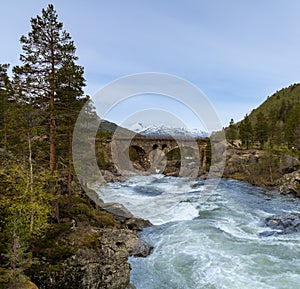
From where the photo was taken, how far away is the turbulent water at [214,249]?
13078 millimetres

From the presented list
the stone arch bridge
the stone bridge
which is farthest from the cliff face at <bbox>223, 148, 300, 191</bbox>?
Answer: the stone arch bridge

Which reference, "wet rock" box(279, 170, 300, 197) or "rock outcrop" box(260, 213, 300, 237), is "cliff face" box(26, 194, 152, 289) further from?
"wet rock" box(279, 170, 300, 197)

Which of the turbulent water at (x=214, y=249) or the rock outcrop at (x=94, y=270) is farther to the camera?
the turbulent water at (x=214, y=249)

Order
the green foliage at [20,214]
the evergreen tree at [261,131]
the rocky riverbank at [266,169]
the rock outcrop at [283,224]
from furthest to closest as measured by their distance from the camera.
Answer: the evergreen tree at [261,131] → the rocky riverbank at [266,169] → the rock outcrop at [283,224] → the green foliage at [20,214]

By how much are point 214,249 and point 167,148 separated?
61.9m

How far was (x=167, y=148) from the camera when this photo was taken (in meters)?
78.4

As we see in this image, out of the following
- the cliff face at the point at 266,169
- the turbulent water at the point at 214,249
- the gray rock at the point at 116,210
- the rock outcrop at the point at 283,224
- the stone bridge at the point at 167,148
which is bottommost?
the turbulent water at the point at 214,249

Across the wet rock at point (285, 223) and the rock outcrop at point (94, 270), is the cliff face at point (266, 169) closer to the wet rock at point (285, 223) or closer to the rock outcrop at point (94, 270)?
the wet rock at point (285, 223)

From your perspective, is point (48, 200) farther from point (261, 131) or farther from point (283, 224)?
point (261, 131)

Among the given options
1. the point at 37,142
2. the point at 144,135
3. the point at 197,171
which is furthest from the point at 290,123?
the point at 37,142

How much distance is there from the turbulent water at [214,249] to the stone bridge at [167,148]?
128 feet

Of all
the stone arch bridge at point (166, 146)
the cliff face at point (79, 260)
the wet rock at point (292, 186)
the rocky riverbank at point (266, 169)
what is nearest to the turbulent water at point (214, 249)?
the cliff face at point (79, 260)

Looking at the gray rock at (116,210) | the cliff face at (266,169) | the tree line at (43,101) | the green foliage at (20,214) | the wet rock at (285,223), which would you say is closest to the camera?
the green foliage at (20,214)

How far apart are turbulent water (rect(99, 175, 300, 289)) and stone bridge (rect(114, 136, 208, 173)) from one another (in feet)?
128
